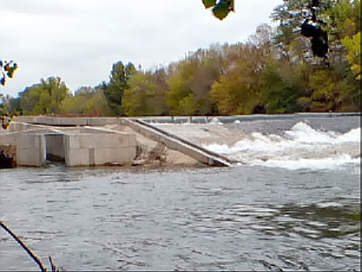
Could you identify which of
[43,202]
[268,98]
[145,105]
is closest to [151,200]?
[43,202]

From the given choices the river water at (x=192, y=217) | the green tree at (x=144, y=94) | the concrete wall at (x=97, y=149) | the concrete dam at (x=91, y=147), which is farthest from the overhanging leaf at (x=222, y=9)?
the green tree at (x=144, y=94)

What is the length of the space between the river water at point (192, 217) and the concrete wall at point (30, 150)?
3.77 feet

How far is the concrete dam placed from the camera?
9.91 metres

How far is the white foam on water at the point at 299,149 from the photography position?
8.38m

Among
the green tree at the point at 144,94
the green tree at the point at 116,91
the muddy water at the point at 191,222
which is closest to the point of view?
the muddy water at the point at 191,222

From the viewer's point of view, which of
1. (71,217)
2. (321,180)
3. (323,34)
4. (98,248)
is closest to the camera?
(323,34)

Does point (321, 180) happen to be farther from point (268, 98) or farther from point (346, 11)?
point (346, 11)

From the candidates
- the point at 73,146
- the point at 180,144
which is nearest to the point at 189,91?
the point at 180,144

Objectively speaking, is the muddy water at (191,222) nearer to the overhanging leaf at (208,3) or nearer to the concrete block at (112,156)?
the overhanging leaf at (208,3)

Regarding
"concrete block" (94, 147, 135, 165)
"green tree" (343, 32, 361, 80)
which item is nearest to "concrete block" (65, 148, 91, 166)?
"concrete block" (94, 147, 135, 165)

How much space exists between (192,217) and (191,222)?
0.22 m

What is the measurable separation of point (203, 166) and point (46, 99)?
6826 millimetres

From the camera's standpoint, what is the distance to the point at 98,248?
3576 millimetres

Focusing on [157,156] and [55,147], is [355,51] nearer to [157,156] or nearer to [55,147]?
[157,156]
